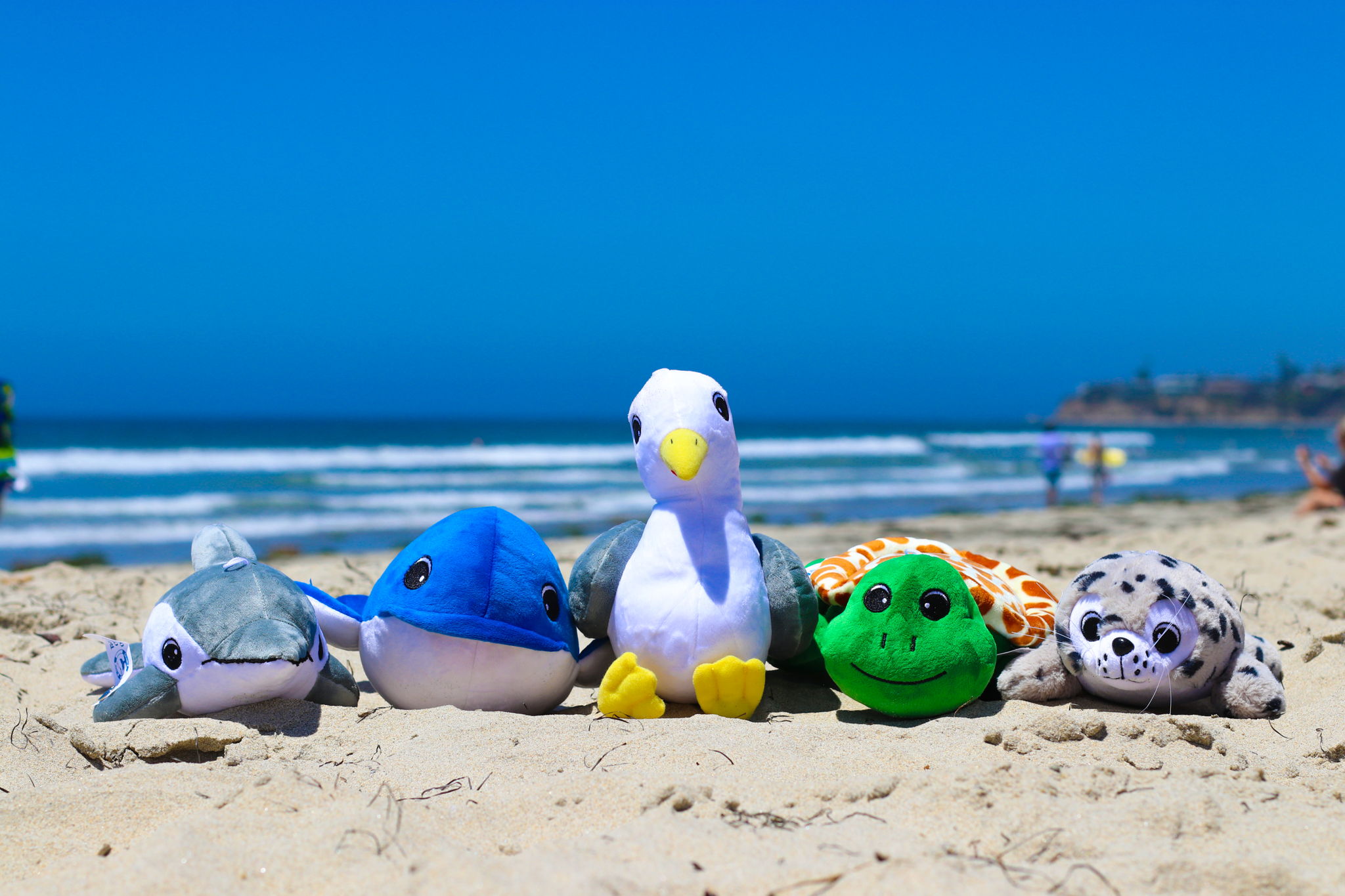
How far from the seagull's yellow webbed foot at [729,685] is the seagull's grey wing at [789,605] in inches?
6.7

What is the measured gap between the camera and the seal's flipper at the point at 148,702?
9.74 feet

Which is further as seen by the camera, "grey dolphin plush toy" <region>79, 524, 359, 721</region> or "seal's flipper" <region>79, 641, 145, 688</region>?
"seal's flipper" <region>79, 641, 145, 688</region>

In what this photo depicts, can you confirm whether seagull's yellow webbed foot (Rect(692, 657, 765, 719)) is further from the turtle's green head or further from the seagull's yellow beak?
the seagull's yellow beak

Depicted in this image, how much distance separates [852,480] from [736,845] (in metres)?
17.8

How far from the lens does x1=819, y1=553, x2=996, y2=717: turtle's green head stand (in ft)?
9.72

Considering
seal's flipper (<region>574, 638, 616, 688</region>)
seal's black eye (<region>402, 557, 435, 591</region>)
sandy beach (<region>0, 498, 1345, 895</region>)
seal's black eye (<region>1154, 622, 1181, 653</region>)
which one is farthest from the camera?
seal's flipper (<region>574, 638, 616, 688</region>)

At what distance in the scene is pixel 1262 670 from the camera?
3.09m

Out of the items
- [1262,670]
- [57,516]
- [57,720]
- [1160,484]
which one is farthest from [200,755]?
[1160,484]

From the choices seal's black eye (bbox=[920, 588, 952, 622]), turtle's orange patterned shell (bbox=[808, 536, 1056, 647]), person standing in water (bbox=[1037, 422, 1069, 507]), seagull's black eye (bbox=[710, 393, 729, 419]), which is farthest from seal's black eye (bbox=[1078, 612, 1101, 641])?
person standing in water (bbox=[1037, 422, 1069, 507])

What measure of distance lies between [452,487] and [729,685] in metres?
14.9

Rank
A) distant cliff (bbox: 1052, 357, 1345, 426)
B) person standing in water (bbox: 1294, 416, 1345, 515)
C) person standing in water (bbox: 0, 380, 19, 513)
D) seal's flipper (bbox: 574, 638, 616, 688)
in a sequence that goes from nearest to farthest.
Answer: seal's flipper (bbox: 574, 638, 616, 688)
person standing in water (bbox: 1294, 416, 1345, 515)
person standing in water (bbox: 0, 380, 19, 513)
distant cliff (bbox: 1052, 357, 1345, 426)

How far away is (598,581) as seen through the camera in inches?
126

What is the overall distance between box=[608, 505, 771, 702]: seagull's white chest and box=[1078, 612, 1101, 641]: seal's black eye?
102cm

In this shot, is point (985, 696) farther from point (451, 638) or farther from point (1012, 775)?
point (451, 638)
